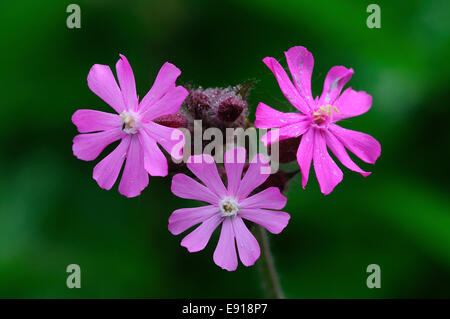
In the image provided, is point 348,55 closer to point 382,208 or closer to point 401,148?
point 401,148

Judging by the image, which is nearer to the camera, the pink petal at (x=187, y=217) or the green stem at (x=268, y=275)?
the pink petal at (x=187, y=217)

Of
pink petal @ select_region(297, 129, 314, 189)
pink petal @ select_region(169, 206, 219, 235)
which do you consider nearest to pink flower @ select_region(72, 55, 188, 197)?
pink petal @ select_region(169, 206, 219, 235)

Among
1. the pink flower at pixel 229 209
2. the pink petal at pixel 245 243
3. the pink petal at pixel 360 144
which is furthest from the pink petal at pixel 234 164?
→ the pink petal at pixel 360 144

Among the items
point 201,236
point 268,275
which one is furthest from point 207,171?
point 268,275

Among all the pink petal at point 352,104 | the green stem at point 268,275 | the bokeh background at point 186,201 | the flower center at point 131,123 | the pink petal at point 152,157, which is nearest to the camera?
the pink petal at point 152,157

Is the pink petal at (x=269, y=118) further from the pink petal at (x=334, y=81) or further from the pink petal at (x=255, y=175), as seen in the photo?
the pink petal at (x=334, y=81)

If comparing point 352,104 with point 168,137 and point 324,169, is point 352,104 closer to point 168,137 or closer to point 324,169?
point 324,169

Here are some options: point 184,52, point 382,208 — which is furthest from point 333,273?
point 184,52
